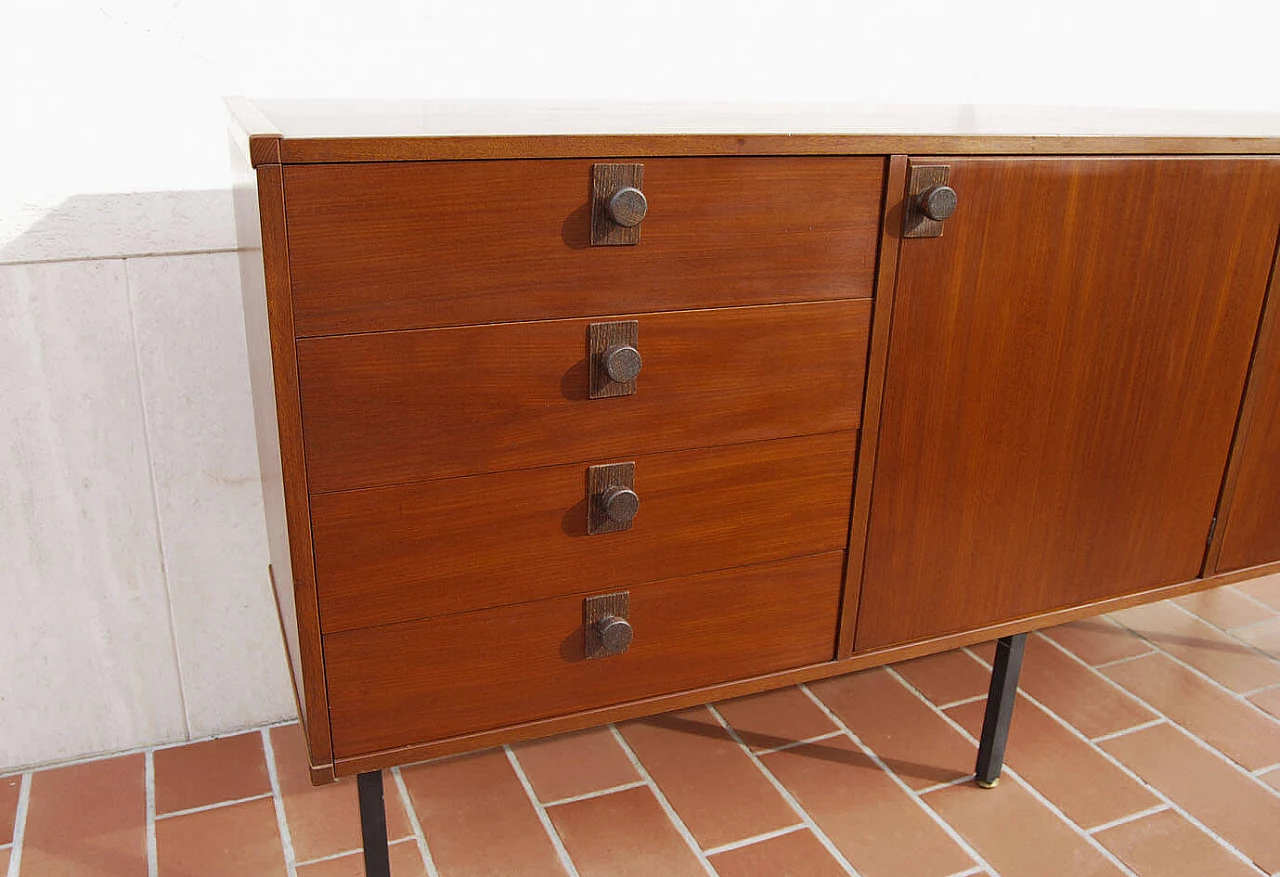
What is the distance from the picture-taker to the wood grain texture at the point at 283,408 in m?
1.18

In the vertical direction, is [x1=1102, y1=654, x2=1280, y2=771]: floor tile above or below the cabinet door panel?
below

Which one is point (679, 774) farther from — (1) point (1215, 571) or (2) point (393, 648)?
(1) point (1215, 571)

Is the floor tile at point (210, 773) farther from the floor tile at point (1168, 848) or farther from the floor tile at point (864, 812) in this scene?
Answer: the floor tile at point (1168, 848)

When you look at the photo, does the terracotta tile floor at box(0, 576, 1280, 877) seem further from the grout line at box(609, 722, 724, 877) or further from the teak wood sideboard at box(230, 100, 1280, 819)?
the teak wood sideboard at box(230, 100, 1280, 819)

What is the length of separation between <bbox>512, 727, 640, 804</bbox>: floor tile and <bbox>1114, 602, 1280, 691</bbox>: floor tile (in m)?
1.35

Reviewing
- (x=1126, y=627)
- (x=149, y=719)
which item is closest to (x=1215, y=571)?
(x=1126, y=627)

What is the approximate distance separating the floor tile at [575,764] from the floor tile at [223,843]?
0.48 m

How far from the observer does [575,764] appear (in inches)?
84.2

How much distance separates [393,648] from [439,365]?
0.38 metres

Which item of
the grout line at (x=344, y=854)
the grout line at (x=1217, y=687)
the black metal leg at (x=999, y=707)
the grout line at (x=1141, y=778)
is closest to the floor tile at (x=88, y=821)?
the grout line at (x=344, y=854)

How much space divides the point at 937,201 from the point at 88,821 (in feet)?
5.82

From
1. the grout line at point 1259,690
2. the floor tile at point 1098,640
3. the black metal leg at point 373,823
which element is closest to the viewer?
the black metal leg at point 373,823

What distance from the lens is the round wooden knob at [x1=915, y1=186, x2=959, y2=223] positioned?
146cm

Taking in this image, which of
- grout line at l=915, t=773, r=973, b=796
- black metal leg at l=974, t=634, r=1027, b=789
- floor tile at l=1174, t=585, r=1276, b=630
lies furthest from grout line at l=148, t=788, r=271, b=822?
floor tile at l=1174, t=585, r=1276, b=630
